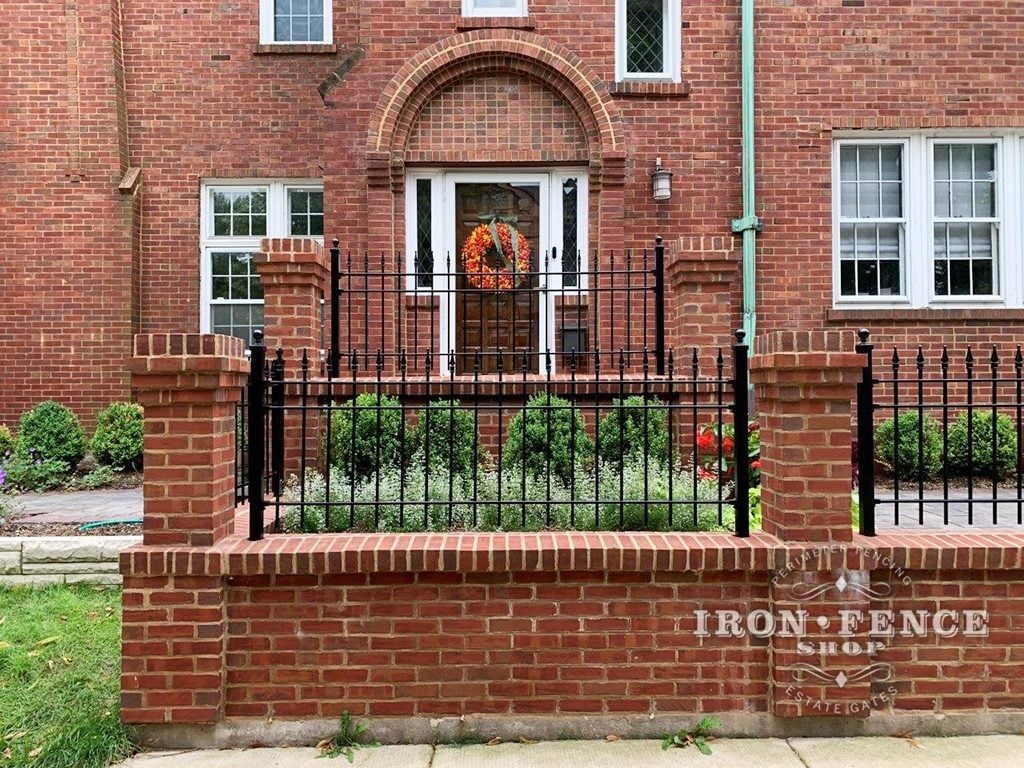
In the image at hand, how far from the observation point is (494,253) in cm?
845

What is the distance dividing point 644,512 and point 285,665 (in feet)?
6.45

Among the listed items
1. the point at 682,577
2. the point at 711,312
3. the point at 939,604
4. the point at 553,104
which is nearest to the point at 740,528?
the point at 682,577

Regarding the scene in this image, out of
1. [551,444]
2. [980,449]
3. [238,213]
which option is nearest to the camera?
[551,444]

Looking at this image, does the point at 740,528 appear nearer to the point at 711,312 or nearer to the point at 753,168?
the point at 711,312

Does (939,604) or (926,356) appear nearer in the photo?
(939,604)

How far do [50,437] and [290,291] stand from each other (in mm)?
4199

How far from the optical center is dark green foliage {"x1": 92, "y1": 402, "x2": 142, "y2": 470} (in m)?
8.02

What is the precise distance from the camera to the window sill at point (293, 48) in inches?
340

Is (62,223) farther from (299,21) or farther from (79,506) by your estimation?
(79,506)

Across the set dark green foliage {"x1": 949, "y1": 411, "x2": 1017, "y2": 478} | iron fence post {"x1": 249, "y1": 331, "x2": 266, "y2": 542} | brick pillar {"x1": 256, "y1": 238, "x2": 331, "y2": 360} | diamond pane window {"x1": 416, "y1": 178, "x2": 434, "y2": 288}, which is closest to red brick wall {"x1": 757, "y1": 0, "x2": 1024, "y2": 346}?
dark green foliage {"x1": 949, "y1": 411, "x2": 1017, "y2": 478}

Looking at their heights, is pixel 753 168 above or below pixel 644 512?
above

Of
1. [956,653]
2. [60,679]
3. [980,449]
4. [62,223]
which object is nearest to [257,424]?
[60,679]

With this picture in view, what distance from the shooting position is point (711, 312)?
608cm

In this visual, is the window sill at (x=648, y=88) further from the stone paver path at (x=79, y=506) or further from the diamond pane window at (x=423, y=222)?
the stone paver path at (x=79, y=506)
